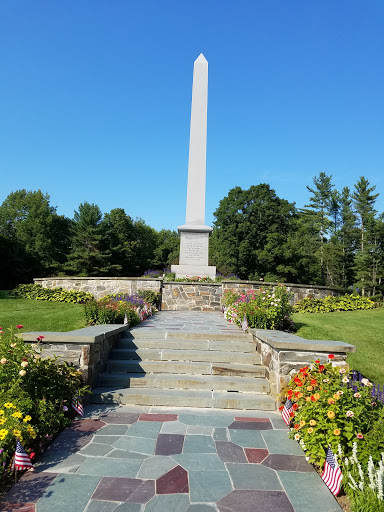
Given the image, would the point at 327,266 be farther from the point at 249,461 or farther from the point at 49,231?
the point at 249,461

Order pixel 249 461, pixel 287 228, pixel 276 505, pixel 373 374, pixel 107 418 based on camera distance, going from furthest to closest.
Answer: pixel 287 228, pixel 373 374, pixel 107 418, pixel 249 461, pixel 276 505

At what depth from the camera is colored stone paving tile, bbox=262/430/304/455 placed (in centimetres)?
301

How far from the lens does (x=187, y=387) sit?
4375 mm

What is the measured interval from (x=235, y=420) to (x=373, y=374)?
2549mm

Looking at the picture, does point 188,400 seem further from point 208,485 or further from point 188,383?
point 208,485

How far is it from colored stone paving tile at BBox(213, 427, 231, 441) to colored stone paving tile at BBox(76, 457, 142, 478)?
2.82ft

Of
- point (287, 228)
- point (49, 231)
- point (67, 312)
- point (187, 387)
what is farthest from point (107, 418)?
point (49, 231)

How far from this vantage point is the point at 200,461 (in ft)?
9.11

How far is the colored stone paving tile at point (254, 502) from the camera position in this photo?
219cm

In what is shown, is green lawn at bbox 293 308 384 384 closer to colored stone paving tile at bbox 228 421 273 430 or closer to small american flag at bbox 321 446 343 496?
colored stone paving tile at bbox 228 421 273 430

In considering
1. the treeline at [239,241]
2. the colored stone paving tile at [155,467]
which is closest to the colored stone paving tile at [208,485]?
the colored stone paving tile at [155,467]

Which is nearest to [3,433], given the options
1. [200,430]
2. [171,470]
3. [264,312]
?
[171,470]

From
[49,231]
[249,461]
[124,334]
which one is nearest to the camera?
[249,461]

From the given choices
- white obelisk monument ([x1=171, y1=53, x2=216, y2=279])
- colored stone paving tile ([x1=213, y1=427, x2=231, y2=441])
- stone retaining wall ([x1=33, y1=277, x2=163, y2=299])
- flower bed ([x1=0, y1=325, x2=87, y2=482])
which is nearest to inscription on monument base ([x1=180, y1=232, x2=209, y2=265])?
white obelisk monument ([x1=171, y1=53, x2=216, y2=279])
